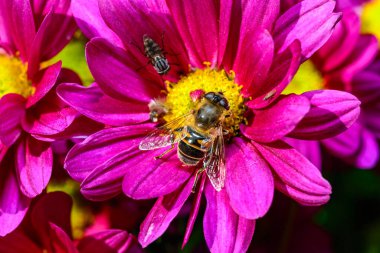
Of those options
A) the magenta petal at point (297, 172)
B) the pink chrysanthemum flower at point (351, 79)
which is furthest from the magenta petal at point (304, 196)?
the pink chrysanthemum flower at point (351, 79)

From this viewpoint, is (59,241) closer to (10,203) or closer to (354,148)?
(10,203)

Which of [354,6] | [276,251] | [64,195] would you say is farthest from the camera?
[354,6]

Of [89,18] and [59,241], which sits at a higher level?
[89,18]

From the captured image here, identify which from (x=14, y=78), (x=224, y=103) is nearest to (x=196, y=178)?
(x=224, y=103)

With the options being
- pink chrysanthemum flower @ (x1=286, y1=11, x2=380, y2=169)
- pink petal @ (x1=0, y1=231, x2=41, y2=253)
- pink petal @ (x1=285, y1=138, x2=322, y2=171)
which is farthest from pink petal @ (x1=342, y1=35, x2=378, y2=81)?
pink petal @ (x1=0, y1=231, x2=41, y2=253)

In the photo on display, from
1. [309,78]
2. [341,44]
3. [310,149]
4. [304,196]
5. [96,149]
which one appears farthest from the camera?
[309,78]

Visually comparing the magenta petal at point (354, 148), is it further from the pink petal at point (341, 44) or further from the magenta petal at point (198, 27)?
the magenta petal at point (198, 27)

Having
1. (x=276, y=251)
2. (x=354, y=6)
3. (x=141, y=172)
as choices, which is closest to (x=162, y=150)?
(x=141, y=172)

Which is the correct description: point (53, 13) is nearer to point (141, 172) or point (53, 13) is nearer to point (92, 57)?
point (92, 57)
